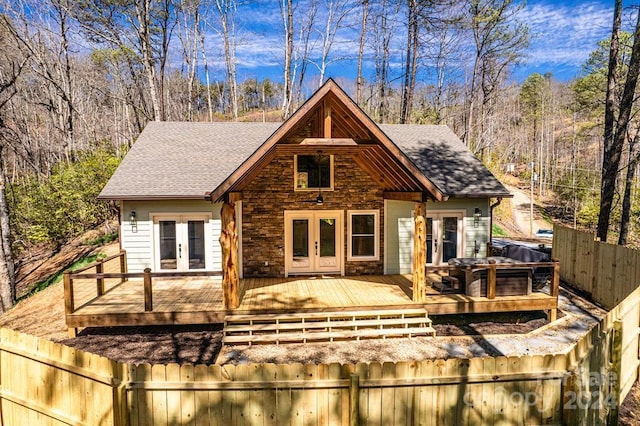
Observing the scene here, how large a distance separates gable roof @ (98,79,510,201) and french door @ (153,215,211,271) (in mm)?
858

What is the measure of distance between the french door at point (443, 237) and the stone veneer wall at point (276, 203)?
6.85 ft

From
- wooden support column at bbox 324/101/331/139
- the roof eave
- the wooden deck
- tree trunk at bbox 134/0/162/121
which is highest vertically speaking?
tree trunk at bbox 134/0/162/121

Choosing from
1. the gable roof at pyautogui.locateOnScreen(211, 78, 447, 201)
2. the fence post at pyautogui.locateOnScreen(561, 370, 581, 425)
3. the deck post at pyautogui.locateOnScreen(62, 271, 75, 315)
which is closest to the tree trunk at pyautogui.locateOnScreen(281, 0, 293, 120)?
the gable roof at pyautogui.locateOnScreen(211, 78, 447, 201)

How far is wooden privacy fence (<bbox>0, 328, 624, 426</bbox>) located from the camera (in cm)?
333

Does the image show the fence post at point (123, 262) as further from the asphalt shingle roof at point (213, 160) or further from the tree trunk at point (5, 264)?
the tree trunk at point (5, 264)

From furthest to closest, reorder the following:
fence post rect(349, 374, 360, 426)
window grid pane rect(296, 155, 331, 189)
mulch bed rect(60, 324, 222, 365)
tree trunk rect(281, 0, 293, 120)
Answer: tree trunk rect(281, 0, 293, 120) → window grid pane rect(296, 155, 331, 189) → mulch bed rect(60, 324, 222, 365) → fence post rect(349, 374, 360, 426)

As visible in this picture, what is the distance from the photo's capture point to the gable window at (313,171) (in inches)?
413

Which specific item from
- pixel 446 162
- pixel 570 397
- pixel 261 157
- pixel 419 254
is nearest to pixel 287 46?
pixel 446 162

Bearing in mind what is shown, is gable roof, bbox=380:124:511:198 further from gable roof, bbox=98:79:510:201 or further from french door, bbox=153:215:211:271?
french door, bbox=153:215:211:271

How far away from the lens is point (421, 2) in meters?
18.6

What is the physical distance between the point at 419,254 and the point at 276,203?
14.2 feet

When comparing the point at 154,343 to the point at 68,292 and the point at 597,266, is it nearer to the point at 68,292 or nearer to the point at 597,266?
the point at 68,292

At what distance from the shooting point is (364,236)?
10.8 meters

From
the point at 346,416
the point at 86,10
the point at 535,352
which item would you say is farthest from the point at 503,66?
the point at 346,416
